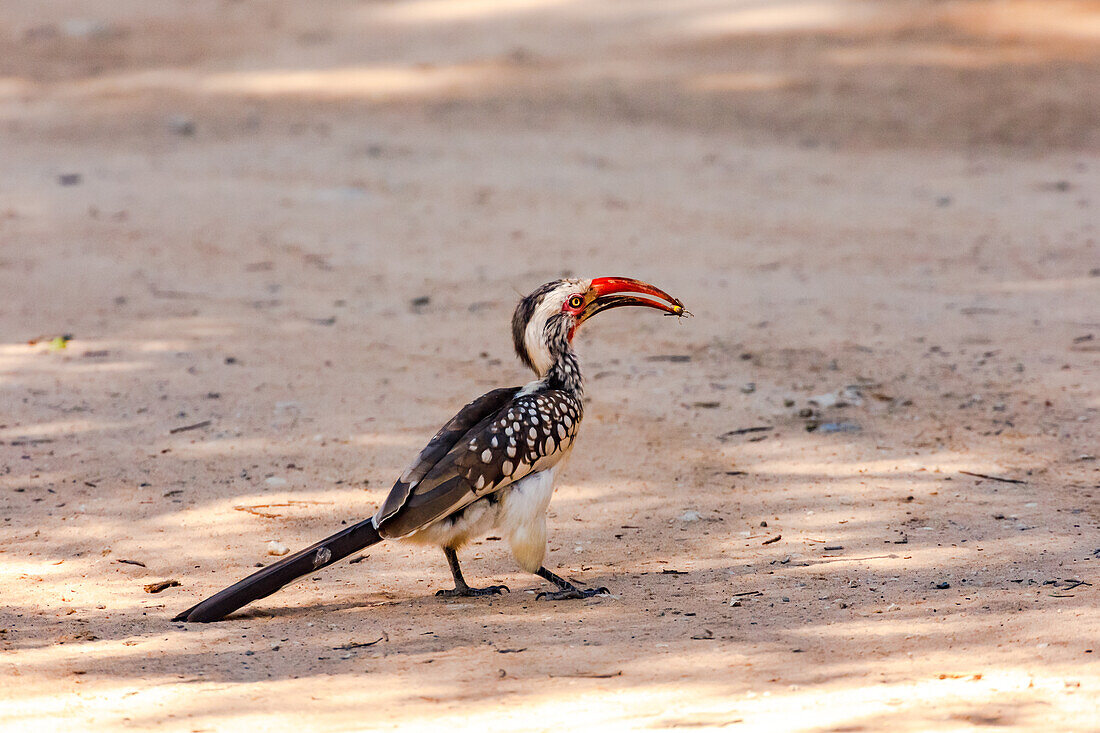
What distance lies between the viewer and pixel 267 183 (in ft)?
30.9

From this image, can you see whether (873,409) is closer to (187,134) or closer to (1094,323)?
(1094,323)

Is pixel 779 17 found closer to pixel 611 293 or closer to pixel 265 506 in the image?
pixel 611 293

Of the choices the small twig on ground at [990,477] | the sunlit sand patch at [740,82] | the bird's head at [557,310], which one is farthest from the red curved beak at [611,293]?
the sunlit sand patch at [740,82]

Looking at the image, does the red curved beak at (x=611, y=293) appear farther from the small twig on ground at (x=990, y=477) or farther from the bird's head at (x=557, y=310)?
the small twig on ground at (x=990, y=477)

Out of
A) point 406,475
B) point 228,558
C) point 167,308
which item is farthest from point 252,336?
point 406,475

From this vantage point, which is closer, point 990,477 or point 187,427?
point 990,477

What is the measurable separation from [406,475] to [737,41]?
8.85 meters

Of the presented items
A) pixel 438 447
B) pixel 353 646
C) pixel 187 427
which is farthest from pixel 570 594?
pixel 187 427

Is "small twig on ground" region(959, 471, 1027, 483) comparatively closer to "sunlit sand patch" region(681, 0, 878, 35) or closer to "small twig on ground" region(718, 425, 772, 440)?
"small twig on ground" region(718, 425, 772, 440)

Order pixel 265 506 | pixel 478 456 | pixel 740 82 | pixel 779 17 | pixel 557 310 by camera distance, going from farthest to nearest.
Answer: pixel 779 17, pixel 740 82, pixel 265 506, pixel 557 310, pixel 478 456

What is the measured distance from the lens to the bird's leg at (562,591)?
12.6ft

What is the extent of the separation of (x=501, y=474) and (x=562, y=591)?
1.45 ft

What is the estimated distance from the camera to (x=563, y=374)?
416cm

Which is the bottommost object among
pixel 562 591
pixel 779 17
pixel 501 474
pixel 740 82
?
pixel 562 591
